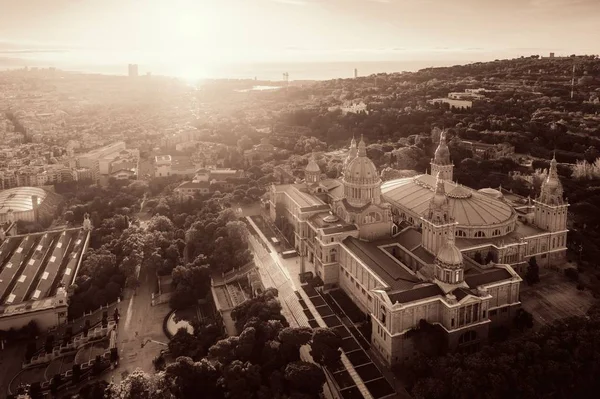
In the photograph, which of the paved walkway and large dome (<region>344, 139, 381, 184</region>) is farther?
large dome (<region>344, 139, 381, 184</region>)

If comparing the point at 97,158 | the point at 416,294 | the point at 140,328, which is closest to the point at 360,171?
the point at 416,294

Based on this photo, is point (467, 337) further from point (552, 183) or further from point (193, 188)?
point (193, 188)

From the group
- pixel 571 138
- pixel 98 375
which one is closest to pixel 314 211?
pixel 98 375

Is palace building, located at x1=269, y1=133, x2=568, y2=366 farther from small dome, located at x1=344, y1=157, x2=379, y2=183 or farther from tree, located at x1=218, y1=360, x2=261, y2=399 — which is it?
tree, located at x1=218, y1=360, x2=261, y2=399

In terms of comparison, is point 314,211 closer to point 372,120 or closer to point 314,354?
point 314,354

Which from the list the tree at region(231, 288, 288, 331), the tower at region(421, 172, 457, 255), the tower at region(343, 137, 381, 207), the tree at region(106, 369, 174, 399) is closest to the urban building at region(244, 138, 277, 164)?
the tower at region(343, 137, 381, 207)

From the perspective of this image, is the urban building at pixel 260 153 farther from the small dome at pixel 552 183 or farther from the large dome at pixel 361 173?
the small dome at pixel 552 183

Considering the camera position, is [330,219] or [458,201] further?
[330,219]
